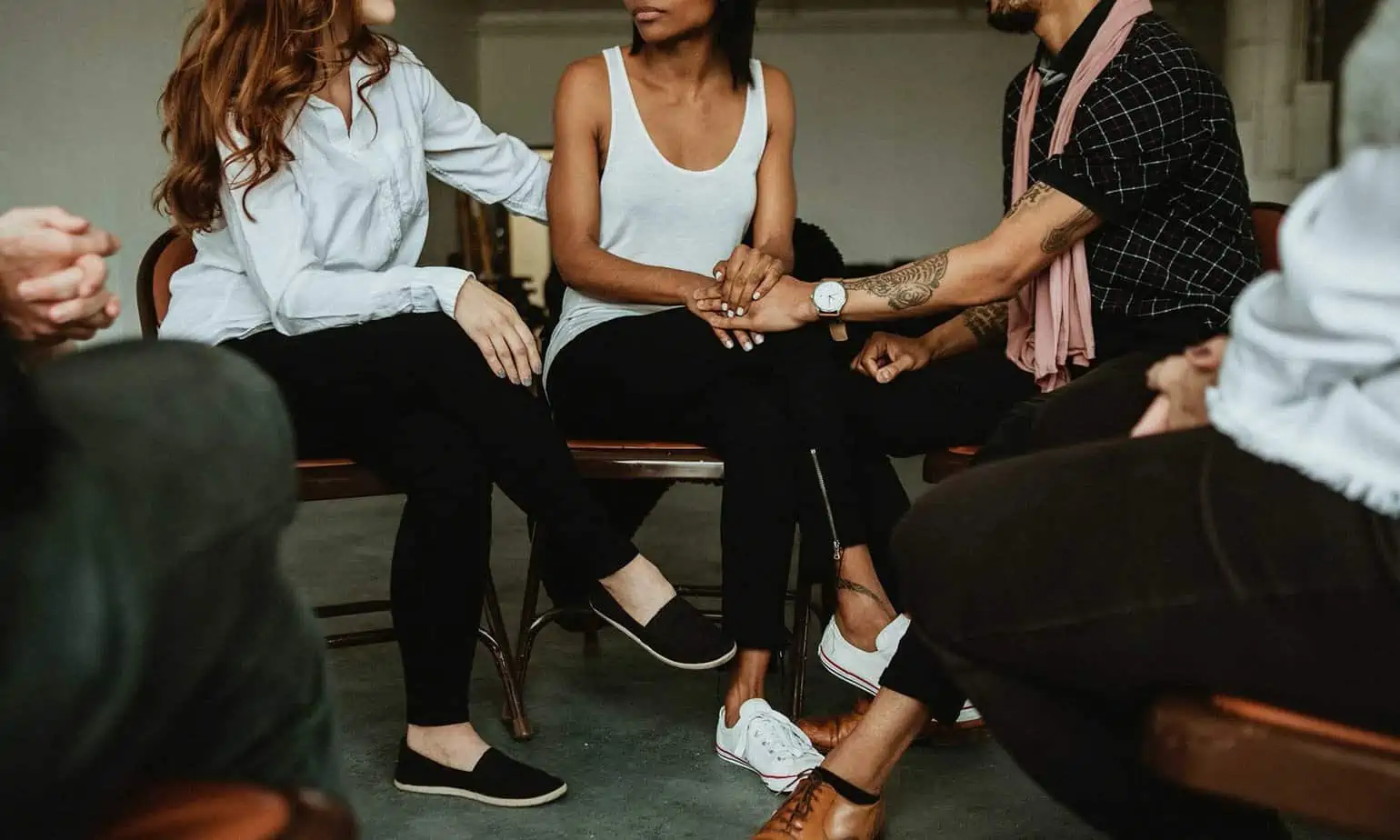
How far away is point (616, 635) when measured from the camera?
2.71 meters

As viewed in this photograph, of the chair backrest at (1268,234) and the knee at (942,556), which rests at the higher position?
the chair backrest at (1268,234)

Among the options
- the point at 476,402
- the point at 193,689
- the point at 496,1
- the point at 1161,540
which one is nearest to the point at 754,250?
the point at 476,402

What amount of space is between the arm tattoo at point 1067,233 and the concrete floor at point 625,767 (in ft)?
2.61

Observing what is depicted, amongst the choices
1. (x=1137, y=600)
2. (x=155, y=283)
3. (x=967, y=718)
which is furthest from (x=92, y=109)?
(x=1137, y=600)

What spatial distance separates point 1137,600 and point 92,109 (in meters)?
4.11

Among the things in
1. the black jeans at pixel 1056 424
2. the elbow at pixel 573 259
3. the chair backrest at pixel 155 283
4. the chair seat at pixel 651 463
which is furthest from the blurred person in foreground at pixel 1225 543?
the chair backrest at pixel 155 283

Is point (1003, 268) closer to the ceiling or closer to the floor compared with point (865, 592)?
closer to the ceiling

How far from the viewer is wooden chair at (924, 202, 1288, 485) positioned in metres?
1.89

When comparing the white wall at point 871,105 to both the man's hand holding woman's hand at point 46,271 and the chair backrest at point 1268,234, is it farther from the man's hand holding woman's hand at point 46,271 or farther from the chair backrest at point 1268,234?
the man's hand holding woman's hand at point 46,271

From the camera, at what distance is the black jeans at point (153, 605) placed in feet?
1.93

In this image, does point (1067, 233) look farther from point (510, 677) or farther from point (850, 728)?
point (510, 677)

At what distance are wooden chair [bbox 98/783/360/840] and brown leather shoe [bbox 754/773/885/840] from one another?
931 millimetres

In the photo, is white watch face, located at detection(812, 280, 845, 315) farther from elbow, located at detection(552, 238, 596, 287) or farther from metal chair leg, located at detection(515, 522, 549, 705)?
metal chair leg, located at detection(515, 522, 549, 705)

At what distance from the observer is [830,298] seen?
1.98 meters
